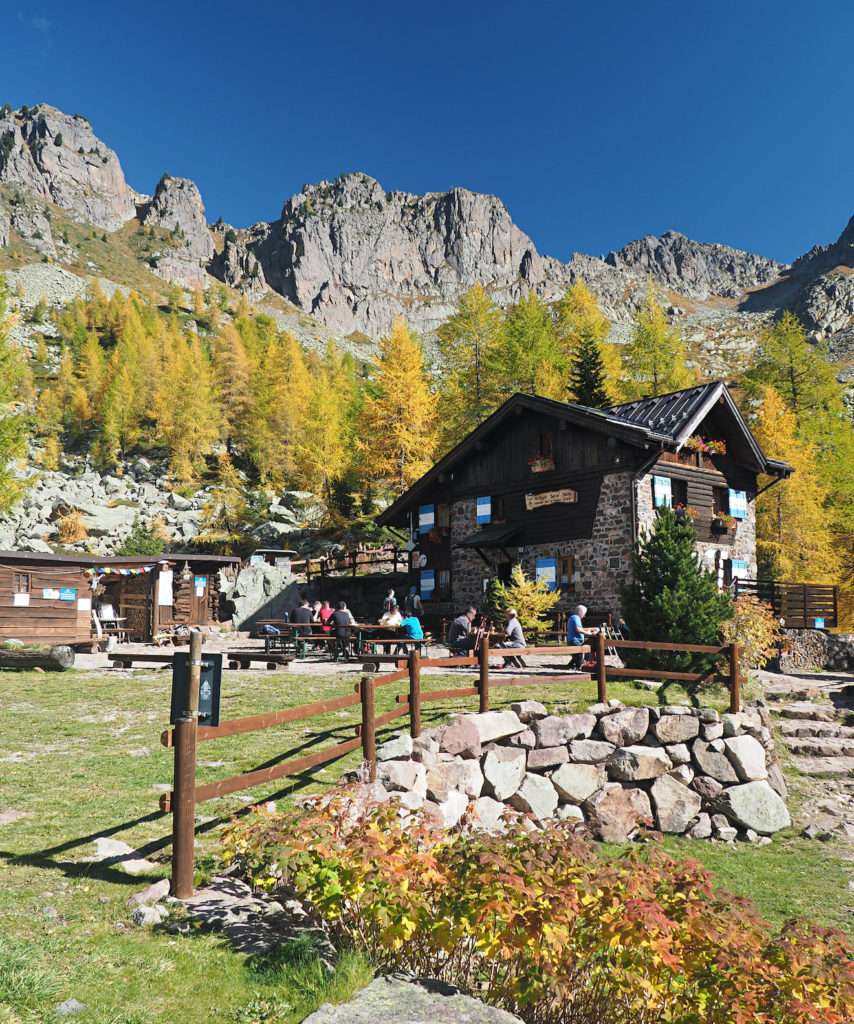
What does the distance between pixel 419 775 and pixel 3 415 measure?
22.5 metres

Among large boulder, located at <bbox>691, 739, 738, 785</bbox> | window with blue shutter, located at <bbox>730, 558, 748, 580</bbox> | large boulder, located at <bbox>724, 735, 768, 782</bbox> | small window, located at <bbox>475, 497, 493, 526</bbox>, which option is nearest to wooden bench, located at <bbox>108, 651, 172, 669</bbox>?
large boulder, located at <bbox>691, 739, 738, 785</bbox>

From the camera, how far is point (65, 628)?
75.0 feet

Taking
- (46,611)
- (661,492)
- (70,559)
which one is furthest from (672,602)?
(46,611)

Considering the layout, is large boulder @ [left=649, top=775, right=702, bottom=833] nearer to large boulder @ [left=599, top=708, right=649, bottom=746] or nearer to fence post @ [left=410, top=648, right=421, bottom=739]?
large boulder @ [left=599, top=708, right=649, bottom=746]

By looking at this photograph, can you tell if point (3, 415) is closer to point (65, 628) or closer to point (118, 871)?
point (65, 628)

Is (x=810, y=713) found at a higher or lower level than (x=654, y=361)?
lower

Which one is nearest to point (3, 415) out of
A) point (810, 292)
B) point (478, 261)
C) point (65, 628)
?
point (65, 628)

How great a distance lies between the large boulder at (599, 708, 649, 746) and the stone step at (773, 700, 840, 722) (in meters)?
6.39

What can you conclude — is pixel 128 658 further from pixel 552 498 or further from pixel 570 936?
pixel 570 936

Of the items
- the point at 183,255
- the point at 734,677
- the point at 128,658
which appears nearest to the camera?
the point at 734,677

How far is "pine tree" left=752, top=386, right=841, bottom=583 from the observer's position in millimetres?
31578

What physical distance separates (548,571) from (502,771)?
1468cm

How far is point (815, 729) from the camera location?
579 inches

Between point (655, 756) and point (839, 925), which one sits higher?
point (655, 756)
